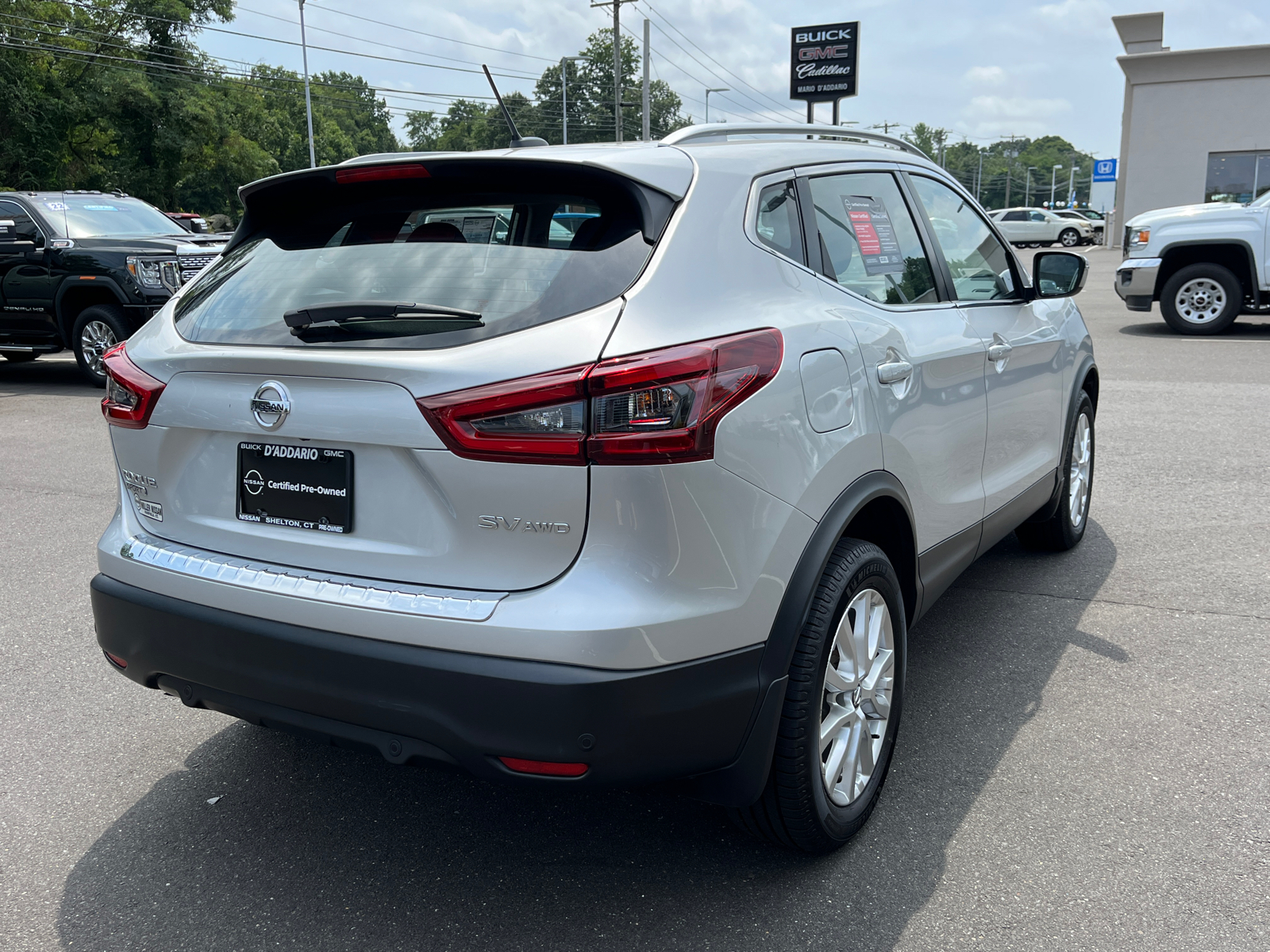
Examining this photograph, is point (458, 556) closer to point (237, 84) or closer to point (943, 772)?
point (943, 772)

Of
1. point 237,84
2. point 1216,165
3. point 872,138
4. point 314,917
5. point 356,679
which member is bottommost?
point 314,917

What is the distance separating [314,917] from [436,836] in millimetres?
402

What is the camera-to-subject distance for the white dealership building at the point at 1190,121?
35.1 metres

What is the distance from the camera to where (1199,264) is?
13.5 metres

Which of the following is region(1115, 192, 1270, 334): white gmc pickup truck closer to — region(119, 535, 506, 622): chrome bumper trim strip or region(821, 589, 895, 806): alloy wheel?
region(821, 589, 895, 806): alloy wheel

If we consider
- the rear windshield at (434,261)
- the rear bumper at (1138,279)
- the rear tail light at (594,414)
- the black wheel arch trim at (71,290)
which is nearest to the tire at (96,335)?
the black wheel arch trim at (71,290)

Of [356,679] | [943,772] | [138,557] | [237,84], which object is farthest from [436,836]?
[237,84]

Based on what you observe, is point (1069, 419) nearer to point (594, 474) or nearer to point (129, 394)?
point (594, 474)

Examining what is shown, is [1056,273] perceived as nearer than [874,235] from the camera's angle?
No

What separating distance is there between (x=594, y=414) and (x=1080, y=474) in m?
3.73

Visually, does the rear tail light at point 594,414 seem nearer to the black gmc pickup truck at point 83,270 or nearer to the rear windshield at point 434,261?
the rear windshield at point 434,261

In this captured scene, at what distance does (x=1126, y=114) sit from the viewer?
38.1 metres

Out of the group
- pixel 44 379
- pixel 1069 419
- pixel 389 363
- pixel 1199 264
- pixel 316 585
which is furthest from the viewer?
pixel 1199 264

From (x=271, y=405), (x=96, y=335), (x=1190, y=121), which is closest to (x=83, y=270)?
(x=96, y=335)
